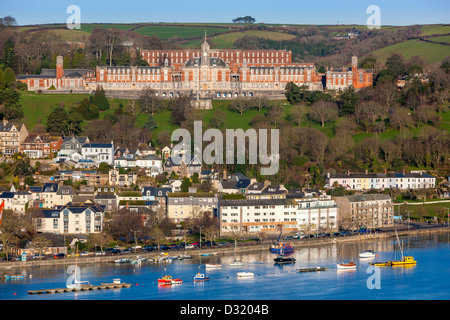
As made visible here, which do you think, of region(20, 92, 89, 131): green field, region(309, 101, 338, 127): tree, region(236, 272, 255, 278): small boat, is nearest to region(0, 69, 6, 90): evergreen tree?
region(20, 92, 89, 131): green field

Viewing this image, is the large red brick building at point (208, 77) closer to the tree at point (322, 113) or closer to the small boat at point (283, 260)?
the tree at point (322, 113)

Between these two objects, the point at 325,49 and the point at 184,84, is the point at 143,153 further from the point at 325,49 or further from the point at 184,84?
the point at 325,49

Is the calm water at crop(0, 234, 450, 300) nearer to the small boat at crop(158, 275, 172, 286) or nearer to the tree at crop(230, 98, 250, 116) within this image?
the small boat at crop(158, 275, 172, 286)

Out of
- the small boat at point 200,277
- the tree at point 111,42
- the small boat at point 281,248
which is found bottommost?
the small boat at point 200,277

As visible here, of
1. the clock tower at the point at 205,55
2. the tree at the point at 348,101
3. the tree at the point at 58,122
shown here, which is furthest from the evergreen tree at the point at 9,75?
the tree at the point at 348,101

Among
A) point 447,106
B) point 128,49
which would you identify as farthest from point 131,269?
point 128,49

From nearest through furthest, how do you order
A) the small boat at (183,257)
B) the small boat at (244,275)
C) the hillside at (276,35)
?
the small boat at (244,275) → the small boat at (183,257) → the hillside at (276,35)

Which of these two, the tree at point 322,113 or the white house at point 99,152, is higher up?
the tree at point 322,113
